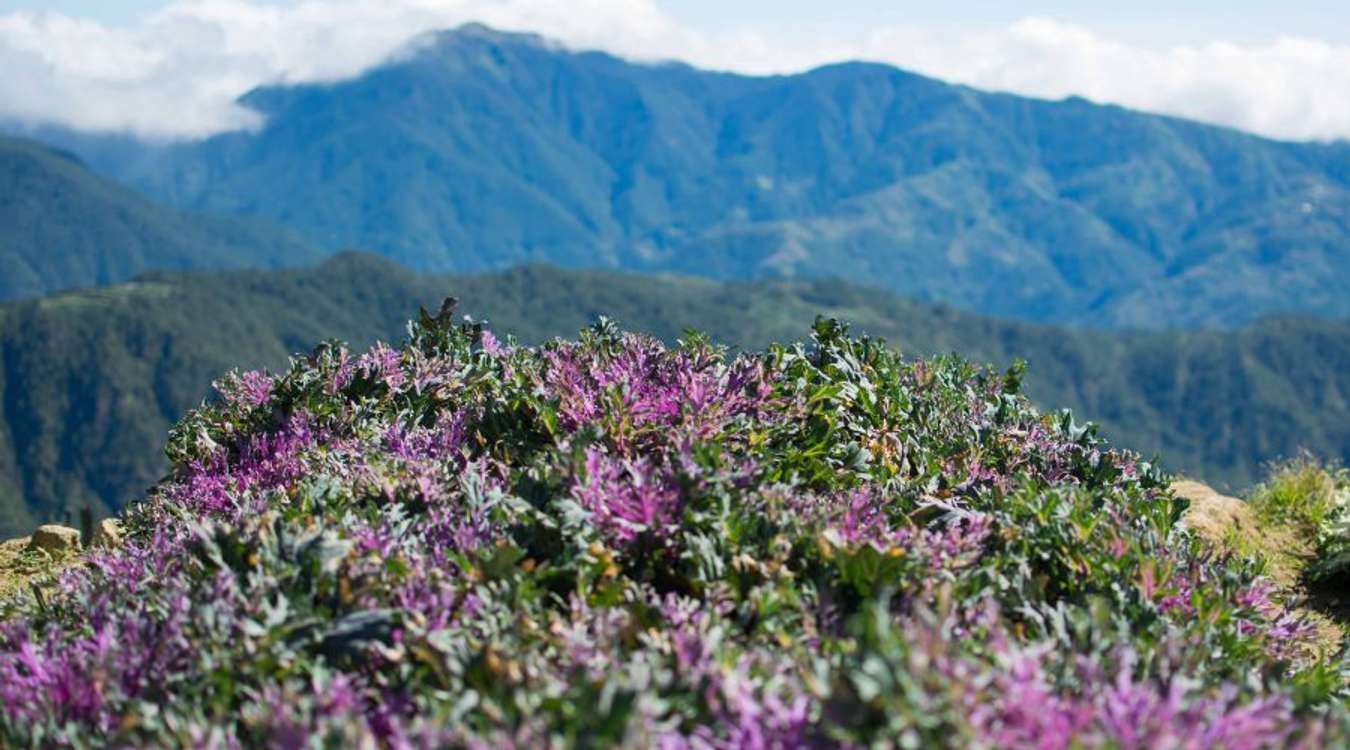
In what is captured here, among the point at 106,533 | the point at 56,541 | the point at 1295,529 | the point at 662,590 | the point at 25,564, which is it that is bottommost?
the point at 25,564

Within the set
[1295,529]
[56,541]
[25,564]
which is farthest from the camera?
[1295,529]

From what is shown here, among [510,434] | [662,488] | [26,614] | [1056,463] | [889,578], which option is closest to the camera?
[889,578]

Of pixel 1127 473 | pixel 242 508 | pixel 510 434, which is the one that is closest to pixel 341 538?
pixel 242 508

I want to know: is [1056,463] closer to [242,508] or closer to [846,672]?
[846,672]

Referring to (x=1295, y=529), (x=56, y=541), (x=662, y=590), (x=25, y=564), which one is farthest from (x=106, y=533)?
(x=1295, y=529)

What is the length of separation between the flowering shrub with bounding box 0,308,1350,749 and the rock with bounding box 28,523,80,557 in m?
2.79

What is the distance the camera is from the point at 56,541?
932cm

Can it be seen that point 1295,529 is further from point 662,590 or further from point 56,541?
point 56,541

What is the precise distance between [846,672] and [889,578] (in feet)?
3.31

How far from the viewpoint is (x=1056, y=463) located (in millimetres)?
6617

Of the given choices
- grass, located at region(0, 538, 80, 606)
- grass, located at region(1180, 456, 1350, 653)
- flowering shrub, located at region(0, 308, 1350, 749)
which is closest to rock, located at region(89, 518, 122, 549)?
grass, located at region(0, 538, 80, 606)

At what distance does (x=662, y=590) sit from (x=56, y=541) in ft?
22.3

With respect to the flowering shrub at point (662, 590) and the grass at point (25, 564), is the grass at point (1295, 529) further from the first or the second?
the grass at point (25, 564)

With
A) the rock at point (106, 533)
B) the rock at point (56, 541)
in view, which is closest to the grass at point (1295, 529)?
the rock at point (106, 533)
